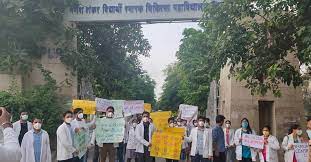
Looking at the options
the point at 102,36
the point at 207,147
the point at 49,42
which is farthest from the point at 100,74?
the point at 207,147

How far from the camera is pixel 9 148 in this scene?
11.1 ft

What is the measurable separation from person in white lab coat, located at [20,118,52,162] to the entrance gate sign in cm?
Result: 790

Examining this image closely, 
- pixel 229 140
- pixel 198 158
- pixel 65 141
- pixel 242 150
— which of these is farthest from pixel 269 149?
pixel 65 141

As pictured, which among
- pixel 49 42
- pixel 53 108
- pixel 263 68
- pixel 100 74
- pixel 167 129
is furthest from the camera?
pixel 100 74

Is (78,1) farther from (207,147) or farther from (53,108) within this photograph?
(207,147)

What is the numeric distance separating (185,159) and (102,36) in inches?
280

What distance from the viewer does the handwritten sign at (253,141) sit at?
10.9m

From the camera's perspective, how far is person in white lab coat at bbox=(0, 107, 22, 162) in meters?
3.30

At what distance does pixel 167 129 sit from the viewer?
1280 centimetres

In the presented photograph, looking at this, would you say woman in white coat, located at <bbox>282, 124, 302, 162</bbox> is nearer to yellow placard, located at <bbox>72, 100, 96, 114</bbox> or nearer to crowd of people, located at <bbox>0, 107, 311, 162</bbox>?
crowd of people, located at <bbox>0, 107, 311, 162</bbox>

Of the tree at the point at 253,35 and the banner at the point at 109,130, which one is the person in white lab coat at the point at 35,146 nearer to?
the banner at the point at 109,130

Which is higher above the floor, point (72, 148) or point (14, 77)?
point (14, 77)

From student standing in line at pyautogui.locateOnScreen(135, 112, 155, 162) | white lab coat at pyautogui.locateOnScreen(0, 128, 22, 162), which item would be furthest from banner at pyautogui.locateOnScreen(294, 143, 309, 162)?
white lab coat at pyautogui.locateOnScreen(0, 128, 22, 162)

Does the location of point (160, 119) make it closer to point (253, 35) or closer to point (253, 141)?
point (253, 141)
